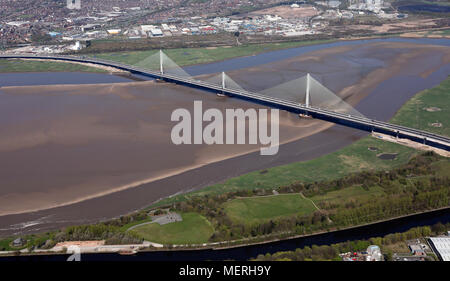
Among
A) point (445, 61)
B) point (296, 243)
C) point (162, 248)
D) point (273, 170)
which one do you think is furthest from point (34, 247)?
point (445, 61)

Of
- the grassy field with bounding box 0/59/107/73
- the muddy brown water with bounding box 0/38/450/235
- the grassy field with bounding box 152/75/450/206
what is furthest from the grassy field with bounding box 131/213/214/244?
the grassy field with bounding box 0/59/107/73

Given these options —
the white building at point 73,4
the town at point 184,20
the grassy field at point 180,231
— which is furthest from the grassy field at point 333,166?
the white building at point 73,4

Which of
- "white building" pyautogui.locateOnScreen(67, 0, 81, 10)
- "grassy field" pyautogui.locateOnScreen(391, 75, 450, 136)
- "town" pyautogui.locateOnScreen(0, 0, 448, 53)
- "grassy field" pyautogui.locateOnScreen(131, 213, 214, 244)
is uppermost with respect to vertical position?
"white building" pyautogui.locateOnScreen(67, 0, 81, 10)

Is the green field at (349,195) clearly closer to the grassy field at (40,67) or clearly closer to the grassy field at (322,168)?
the grassy field at (322,168)

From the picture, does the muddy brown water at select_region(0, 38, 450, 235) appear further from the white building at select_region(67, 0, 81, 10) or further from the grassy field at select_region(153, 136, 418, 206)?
the white building at select_region(67, 0, 81, 10)

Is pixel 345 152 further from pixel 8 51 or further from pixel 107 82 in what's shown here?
pixel 8 51

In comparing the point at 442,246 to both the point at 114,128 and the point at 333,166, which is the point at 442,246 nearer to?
the point at 333,166

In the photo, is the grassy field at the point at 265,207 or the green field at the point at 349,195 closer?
the grassy field at the point at 265,207
